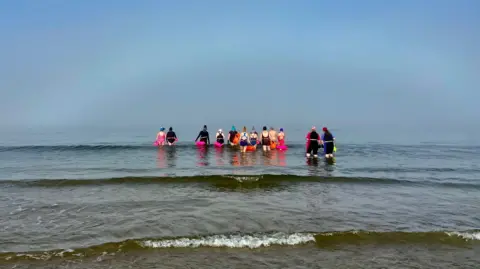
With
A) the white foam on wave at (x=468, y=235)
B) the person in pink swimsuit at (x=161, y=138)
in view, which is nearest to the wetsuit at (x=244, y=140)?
the person in pink swimsuit at (x=161, y=138)

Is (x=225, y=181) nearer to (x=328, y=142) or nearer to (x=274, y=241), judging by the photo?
(x=274, y=241)

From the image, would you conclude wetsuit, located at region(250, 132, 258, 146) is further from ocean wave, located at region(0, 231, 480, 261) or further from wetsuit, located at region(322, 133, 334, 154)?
ocean wave, located at region(0, 231, 480, 261)

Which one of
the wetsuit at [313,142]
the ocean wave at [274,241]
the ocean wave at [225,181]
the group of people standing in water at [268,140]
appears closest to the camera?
the ocean wave at [274,241]

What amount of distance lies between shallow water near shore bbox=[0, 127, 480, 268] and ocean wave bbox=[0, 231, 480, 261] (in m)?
0.02

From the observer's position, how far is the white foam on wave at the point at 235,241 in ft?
25.3

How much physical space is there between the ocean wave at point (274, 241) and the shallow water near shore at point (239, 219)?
24 mm

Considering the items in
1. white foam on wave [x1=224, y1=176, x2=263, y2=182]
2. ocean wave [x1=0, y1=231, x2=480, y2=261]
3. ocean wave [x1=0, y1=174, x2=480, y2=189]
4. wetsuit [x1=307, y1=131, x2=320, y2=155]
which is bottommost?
ocean wave [x1=0, y1=231, x2=480, y2=261]

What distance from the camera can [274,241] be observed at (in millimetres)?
7910

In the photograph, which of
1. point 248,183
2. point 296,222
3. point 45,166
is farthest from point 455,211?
point 45,166

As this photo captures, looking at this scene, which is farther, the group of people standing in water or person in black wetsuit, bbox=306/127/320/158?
person in black wetsuit, bbox=306/127/320/158

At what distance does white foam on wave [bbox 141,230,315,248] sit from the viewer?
7.71m

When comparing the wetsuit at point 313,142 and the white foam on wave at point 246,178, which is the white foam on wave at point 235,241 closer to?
the white foam on wave at point 246,178

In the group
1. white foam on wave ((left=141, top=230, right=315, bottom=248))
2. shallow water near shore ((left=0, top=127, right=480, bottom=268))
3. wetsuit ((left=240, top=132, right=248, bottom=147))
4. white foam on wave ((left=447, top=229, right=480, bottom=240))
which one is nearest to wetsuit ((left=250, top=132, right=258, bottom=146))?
wetsuit ((left=240, top=132, right=248, bottom=147))

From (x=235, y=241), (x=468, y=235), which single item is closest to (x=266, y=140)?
(x=468, y=235)
